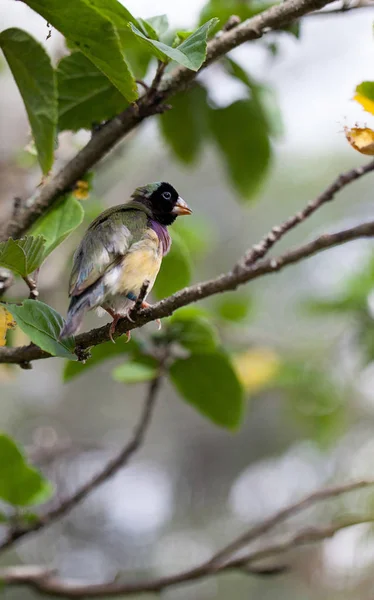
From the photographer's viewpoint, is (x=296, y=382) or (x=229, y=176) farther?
(x=296, y=382)

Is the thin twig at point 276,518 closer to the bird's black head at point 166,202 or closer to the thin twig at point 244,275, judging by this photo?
the bird's black head at point 166,202

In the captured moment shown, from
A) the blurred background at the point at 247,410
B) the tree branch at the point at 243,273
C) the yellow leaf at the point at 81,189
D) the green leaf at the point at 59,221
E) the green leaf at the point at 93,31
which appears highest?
the green leaf at the point at 93,31

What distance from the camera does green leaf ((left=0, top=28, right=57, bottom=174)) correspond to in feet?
3.58

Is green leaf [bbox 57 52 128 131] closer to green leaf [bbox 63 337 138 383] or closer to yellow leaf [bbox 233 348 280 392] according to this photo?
green leaf [bbox 63 337 138 383]

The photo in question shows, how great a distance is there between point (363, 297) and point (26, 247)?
1.48 meters

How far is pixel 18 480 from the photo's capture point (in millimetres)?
1493

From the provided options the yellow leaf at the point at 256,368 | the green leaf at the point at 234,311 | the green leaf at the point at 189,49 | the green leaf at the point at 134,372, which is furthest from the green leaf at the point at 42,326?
the yellow leaf at the point at 256,368

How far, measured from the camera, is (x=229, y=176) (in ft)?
6.09

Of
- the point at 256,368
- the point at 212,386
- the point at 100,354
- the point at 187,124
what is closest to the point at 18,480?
the point at 100,354

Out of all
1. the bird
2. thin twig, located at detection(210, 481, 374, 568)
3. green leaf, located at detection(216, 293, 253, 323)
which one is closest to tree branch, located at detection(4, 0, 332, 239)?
the bird

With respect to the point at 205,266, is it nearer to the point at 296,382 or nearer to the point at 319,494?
the point at 296,382

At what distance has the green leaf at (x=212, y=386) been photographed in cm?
156

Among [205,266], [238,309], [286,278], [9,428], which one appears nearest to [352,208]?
[286,278]

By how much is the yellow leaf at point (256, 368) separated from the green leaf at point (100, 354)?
2.78 feet
